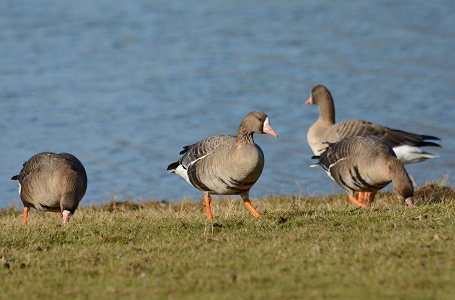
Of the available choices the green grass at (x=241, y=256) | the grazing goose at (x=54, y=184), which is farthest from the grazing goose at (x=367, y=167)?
the grazing goose at (x=54, y=184)

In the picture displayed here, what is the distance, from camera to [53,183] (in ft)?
34.8

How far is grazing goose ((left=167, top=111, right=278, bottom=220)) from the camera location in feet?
32.9

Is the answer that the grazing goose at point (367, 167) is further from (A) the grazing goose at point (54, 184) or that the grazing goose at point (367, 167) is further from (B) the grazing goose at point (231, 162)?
(A) the grazing goose at point (54, 184)

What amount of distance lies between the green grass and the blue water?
5020 mm

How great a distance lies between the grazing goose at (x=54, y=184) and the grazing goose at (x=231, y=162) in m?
1.72

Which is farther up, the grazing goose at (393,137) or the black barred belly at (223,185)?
the black barred belly at (223,185)

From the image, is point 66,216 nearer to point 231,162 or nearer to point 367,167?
point 231,162

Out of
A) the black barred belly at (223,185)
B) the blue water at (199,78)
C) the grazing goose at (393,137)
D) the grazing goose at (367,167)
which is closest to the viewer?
the black barred belly at (223,185)

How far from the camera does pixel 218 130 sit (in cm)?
2091

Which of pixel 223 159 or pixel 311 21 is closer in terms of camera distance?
pixel 223 159

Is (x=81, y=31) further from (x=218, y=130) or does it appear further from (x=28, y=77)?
(x=218, y=130)

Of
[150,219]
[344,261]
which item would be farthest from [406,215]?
[150,219]

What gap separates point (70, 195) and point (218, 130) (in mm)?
10865

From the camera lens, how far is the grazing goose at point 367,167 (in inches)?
415
